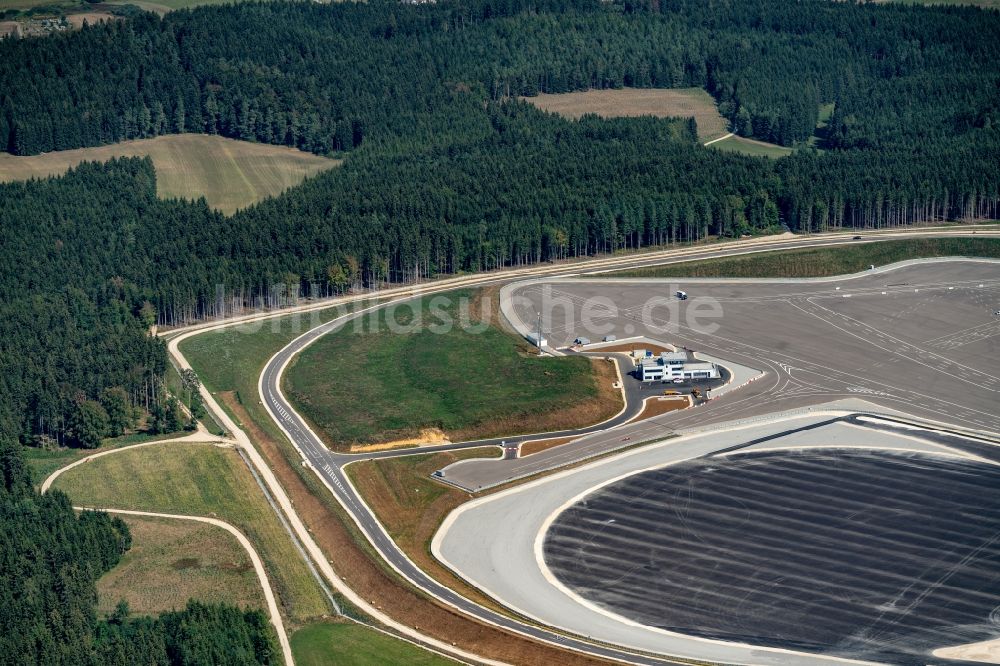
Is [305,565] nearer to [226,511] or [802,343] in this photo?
[226,511]

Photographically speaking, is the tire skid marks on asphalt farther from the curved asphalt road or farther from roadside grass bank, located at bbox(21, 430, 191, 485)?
roadside grass bank, located at bbox(21, 430, 191, 485)

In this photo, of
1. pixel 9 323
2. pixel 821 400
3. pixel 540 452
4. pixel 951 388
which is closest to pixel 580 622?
pixel 540 452

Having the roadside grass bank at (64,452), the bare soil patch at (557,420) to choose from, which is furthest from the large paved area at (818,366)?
the roadside grass bank at (64,452)

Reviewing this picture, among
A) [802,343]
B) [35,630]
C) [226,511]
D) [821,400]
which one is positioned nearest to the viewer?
[35,630]

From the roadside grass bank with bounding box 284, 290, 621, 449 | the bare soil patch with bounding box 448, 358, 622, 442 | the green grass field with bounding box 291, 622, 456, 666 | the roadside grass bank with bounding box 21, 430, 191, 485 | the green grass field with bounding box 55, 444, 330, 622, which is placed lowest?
the green grass field with bounding box 291, 622, 456, 666

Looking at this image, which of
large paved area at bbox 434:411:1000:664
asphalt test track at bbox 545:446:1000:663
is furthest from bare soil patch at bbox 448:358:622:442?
asphalt test track at bbox 545:446:1000:663
